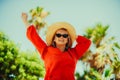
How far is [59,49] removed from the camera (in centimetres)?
212

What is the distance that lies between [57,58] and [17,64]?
26.4ft

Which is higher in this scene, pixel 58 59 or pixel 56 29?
pixel 56 29

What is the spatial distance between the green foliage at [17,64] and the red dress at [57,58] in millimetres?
7693

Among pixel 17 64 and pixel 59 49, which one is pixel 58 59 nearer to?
pixel 59 49

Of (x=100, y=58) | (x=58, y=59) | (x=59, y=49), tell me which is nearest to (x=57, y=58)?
(x=58, y=59)

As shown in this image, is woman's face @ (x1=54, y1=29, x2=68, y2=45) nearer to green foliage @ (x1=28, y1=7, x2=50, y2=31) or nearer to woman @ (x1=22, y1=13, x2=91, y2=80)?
woman @ (x1=22, y1=13, x2=91, y2=80)

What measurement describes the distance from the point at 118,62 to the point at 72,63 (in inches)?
233

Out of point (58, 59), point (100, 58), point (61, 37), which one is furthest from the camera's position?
point (100, 58)

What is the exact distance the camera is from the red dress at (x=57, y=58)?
6.48 ft

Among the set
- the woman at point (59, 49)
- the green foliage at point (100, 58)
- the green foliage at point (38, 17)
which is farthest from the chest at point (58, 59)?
the green foliage at point (38, 17)

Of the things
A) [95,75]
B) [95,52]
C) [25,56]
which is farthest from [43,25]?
[95,75]

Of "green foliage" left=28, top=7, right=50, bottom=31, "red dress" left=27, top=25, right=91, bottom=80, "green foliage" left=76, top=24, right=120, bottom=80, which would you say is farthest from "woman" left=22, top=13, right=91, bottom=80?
"green foliage" left=28, top=7, right=50, bottom=31

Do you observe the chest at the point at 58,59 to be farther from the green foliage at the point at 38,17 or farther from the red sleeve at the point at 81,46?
the green foliage at the point at 38,17

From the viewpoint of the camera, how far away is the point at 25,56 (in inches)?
416
